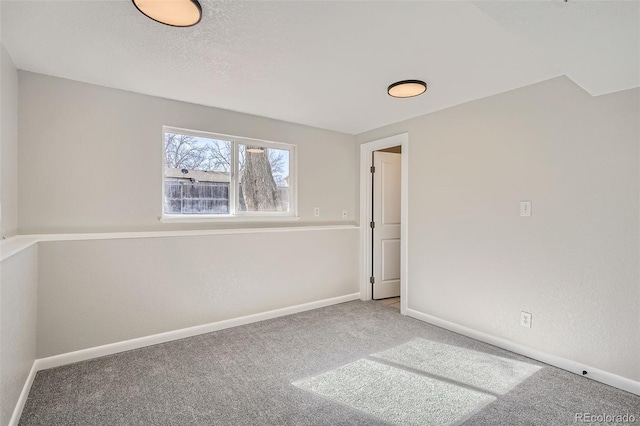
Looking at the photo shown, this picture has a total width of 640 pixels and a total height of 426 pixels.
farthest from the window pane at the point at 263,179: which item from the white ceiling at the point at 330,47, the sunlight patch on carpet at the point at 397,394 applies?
the sunlight patch on carpet at the point at 397,394

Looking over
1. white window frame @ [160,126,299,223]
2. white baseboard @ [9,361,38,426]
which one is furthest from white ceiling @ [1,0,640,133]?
white baseboard @ [9,361,38,426]

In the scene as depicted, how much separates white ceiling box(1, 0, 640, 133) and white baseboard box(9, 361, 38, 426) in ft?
7.29

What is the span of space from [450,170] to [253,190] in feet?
7.14

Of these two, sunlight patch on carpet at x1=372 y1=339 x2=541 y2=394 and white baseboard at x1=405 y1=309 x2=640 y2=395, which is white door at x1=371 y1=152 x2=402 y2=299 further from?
sunlight patch on carpet at x1=372 y1=339 x2=541 y2=394

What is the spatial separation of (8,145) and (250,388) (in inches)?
93.1

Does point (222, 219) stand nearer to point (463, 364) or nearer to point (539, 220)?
point (463, 364)

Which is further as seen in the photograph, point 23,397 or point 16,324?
point 23,397

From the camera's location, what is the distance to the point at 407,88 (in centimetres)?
262

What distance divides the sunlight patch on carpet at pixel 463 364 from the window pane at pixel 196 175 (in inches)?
88.3

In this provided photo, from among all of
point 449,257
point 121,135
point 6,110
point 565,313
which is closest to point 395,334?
point 449,257

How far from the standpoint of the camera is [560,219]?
2.44 m

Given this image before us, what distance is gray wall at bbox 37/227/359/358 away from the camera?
8.17 ft

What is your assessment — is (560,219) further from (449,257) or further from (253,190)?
(253,190)

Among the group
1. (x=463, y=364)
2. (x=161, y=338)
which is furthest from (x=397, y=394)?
(x=161, y=338)
